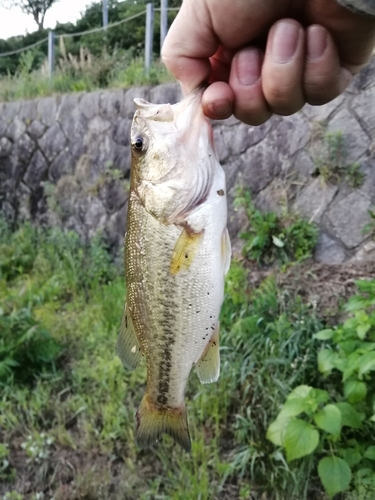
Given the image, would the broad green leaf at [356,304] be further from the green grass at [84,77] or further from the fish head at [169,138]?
the green grass at [84,77]

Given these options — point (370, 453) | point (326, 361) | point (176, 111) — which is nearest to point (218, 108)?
point (176, 111)

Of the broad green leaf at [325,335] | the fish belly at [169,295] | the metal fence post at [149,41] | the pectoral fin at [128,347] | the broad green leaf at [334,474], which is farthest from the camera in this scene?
the metal fence post at [149,41]

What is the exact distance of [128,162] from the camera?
575cm

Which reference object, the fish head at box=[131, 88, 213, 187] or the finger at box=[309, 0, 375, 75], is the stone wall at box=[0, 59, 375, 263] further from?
the fish head at box=[131, 88, 213, 187]

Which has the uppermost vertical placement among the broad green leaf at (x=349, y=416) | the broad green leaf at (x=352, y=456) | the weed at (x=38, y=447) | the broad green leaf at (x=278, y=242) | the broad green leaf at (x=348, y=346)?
the broad green leaf at (x=278, y=242)

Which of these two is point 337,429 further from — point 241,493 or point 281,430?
point 241,493

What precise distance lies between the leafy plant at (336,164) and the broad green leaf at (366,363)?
1.78 metres

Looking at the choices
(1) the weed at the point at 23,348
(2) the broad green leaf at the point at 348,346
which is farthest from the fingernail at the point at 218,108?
(1) the weed at the point at 23,348

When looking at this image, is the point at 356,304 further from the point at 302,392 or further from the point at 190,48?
the point at 190,48

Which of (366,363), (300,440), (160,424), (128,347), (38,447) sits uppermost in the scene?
(128,347)

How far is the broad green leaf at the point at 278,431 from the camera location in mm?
2600

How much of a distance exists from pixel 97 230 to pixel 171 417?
4447mm

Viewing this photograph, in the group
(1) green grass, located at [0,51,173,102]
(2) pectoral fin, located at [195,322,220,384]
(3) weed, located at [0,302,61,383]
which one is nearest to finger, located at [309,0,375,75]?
(2) pectoral fin, located at [195,322,220,384]

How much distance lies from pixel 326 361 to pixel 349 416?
301mm
